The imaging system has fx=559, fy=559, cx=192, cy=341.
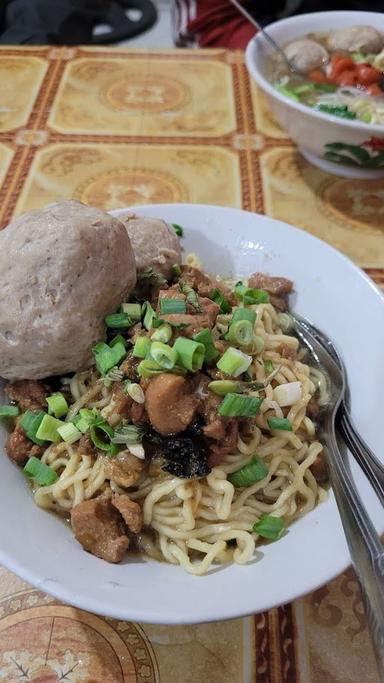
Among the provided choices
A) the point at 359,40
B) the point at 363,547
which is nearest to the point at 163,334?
the point at 363,547

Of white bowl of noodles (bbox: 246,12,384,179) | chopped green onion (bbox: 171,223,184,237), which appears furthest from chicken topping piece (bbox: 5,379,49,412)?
white bowl of noodles (bbox: 246,12,384,179)

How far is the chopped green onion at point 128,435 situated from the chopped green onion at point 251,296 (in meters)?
0.70

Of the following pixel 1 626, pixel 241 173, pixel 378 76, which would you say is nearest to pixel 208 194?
pixel 241 173

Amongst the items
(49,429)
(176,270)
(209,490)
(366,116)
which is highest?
(366,116)

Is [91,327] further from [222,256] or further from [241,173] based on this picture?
[241,173]

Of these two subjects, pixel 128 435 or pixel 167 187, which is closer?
pixel 128 435

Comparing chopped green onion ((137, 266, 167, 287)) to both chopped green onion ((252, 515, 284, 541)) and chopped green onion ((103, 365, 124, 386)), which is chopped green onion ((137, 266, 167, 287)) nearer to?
chopped green onion ((103, 365, 124, 386))

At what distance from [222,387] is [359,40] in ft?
8.99

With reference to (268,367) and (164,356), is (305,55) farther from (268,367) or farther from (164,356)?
(164,356)

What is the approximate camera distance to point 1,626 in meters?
1.53

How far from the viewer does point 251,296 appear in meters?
2.03

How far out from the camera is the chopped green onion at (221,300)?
6.32 feet

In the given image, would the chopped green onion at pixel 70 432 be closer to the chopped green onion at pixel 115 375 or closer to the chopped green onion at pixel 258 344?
the chopped green onion at pixel 115 375

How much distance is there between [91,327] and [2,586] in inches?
30.9
